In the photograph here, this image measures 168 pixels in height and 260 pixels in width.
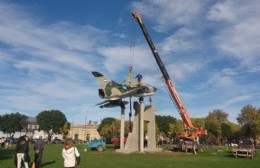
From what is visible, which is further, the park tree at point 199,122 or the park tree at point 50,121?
the park tree at point 50,121

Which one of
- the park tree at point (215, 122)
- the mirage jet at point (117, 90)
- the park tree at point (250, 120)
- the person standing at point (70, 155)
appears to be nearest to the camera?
the person standing at point (70, 155)

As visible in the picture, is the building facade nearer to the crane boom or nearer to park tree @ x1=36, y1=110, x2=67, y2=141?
park tree @ x1=36, y1=110, x2=67, y2=141

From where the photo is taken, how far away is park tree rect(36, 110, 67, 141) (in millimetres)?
136262

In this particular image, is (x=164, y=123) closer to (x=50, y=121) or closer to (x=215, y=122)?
(x=215, y=122)

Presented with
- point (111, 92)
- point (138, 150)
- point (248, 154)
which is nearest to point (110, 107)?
point (111, 92)

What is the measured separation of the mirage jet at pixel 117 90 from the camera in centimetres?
4575

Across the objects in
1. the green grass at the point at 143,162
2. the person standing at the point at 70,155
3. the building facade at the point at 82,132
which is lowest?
the green grass at the point at 143,162

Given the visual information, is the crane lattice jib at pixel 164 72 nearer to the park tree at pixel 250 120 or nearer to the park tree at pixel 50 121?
the park tree at pixel 250 120

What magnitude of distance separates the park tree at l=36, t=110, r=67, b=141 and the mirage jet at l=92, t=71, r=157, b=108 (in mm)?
93875

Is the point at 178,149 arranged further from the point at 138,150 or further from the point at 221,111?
the point at 221,111

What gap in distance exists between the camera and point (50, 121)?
136125 mm

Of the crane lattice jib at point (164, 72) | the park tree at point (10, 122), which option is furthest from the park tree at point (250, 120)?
the park tree at point (10, 122)

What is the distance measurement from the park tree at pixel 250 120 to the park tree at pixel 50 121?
75699 mm

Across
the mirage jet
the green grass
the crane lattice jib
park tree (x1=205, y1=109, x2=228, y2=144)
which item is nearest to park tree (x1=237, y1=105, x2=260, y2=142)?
park tree (x1=205, y1=109, x2=228, y2=144)
